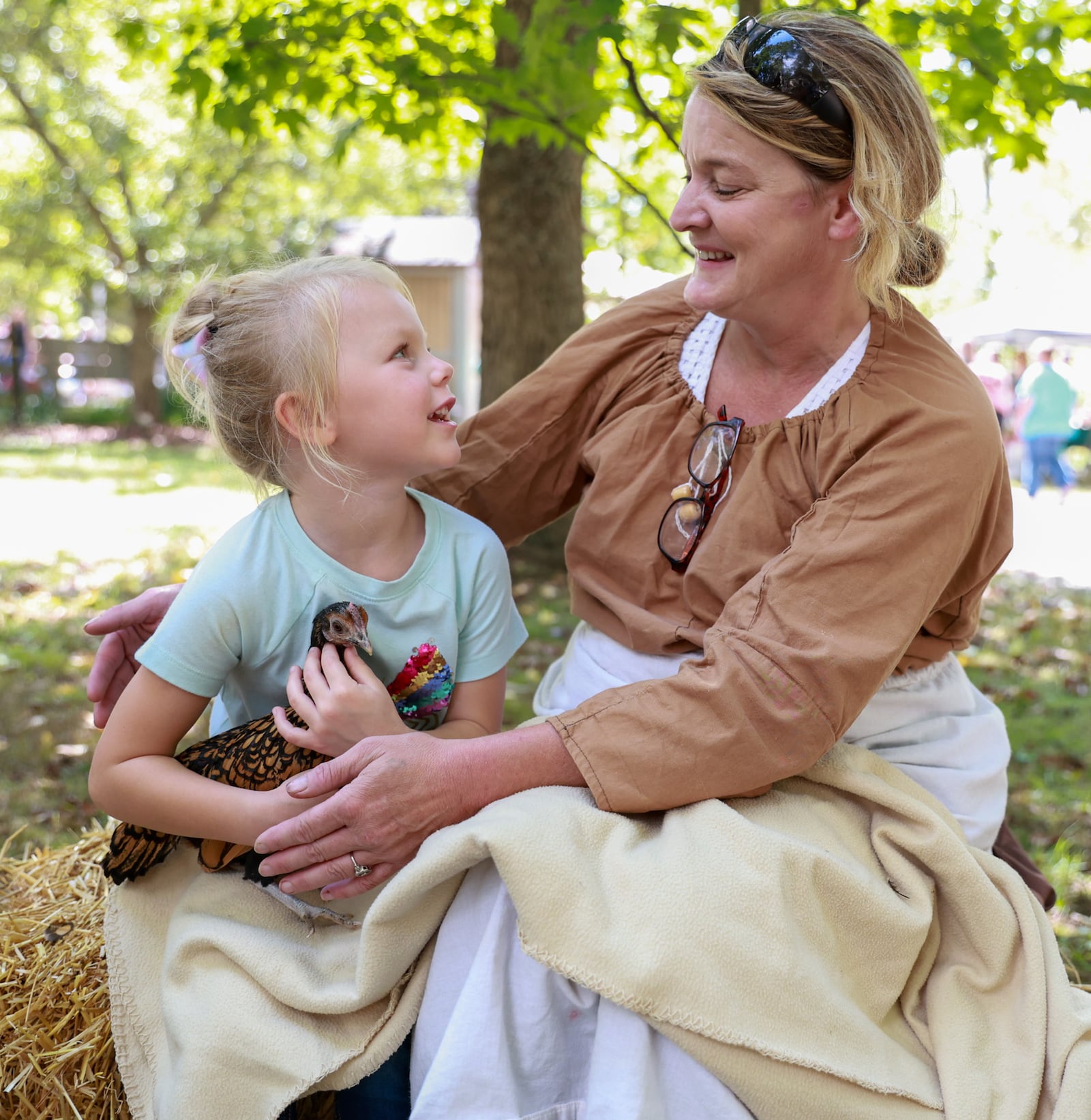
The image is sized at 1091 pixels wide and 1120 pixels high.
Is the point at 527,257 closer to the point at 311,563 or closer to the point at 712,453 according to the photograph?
the point at 712,453

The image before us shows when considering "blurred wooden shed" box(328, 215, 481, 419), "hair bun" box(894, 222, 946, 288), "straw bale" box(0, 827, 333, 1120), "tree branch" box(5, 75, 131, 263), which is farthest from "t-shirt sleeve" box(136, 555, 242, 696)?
"blurred wooden shed" box(328, 215, 481, 419)

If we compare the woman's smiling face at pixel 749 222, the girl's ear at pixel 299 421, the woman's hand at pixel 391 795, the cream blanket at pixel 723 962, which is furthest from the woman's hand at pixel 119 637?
the woman's smiling face at pixel 749 222

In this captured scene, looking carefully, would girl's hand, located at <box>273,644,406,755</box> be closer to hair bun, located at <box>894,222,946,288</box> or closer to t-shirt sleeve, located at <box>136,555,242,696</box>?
t-shirt sleeve, located at <box>136,555,242,696</box>

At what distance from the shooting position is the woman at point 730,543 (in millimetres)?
1729

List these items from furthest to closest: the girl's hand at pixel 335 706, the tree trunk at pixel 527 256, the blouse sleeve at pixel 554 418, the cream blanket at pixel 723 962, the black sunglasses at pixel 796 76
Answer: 1. the tree trunk at pixel 527 256
2. the blouse sleeve at pixel 554 418
3. the black sunglasses at pixel 796 76
4. the girl's hand at pixel 335 706
5. the cream blanket at pixel 723 962

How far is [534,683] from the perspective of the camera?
5.79 meters

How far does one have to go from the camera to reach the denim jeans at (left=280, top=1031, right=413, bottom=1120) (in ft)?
5.92

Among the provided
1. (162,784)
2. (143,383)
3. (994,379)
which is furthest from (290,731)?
(143,383)

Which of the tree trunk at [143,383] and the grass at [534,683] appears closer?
the grass at [534,683]

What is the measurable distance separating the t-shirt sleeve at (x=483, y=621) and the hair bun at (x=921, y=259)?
100cm

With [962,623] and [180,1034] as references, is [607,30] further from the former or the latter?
[180,1034]

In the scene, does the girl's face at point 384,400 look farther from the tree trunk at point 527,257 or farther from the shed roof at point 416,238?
the shed roof at point 416,238

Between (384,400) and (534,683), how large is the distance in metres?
3.77

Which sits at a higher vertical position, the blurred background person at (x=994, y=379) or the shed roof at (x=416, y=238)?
the shed roof at (x=416, y=238)
